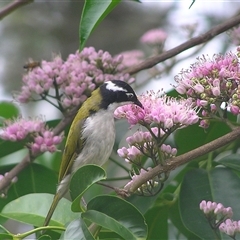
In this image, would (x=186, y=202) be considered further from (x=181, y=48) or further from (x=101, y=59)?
(x=101, y=59)

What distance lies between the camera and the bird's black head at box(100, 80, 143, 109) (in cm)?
264

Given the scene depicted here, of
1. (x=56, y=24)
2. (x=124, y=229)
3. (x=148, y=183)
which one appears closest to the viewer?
(x=124, y=229)

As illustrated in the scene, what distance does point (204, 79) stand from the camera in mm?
2102

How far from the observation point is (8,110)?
136 inches

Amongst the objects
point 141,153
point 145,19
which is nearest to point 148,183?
point 141,153

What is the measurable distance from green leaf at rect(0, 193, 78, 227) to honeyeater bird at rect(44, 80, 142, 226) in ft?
1.76

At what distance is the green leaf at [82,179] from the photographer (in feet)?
5.93

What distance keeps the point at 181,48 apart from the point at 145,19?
5.07m

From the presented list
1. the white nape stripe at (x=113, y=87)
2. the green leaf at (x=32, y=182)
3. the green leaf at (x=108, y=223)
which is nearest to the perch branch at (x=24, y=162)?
the green leaf at (x=32, y=182)

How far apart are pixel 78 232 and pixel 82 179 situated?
15 cm

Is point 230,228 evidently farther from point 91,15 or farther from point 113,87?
point 113,87

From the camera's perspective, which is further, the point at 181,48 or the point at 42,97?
the point at 42,97

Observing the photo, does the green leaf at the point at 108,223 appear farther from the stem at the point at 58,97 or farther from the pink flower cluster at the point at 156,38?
the pink flower cluster at the point at 156,38

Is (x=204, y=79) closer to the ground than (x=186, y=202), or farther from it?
farther from it
